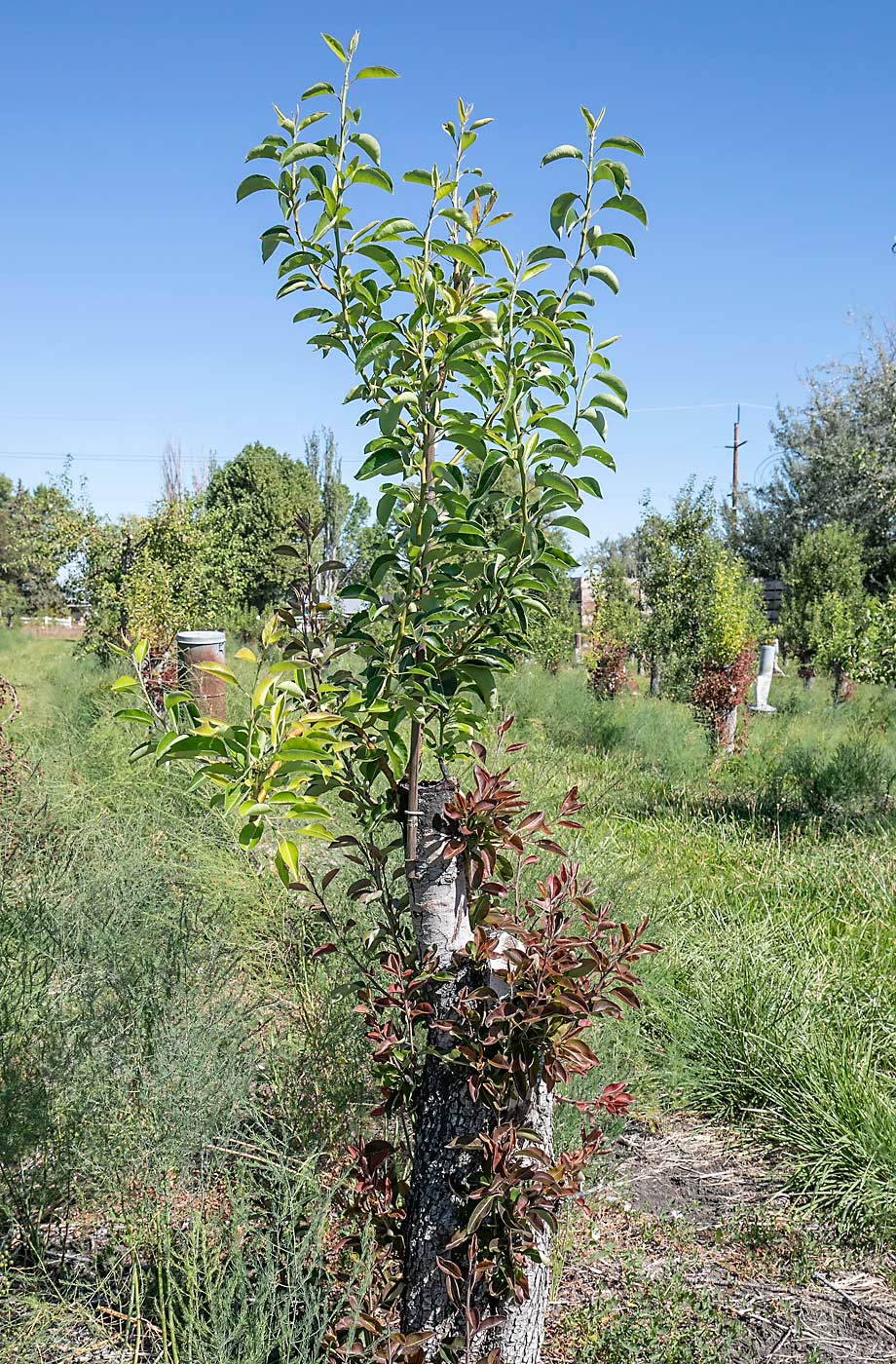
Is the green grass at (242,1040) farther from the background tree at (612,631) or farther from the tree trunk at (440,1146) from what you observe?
the background tree at (612,631)

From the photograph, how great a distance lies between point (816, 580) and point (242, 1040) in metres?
16.4

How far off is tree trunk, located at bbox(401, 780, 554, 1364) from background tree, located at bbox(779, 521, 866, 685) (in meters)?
15.9

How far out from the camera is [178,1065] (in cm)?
242

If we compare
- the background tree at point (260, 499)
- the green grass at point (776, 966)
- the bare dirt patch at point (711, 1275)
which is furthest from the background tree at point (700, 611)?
the background tree at point (260, 499)

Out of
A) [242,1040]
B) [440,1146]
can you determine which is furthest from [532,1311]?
[242,1040]

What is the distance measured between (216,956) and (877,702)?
1272cm

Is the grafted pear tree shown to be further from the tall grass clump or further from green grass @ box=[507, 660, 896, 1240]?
green grass @ box=[507, 660, 896, 1240]

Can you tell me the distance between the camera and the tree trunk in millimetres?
1857

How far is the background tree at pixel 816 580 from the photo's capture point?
16828mm

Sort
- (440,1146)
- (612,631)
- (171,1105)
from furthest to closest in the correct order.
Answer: (612,631) < (171,1105) < (440,1146)

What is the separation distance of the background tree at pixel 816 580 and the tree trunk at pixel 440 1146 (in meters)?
15.9

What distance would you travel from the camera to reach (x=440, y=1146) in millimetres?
1876

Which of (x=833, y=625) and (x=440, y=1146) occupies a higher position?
(x=833, y=625)

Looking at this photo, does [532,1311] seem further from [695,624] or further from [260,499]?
[260,499]
